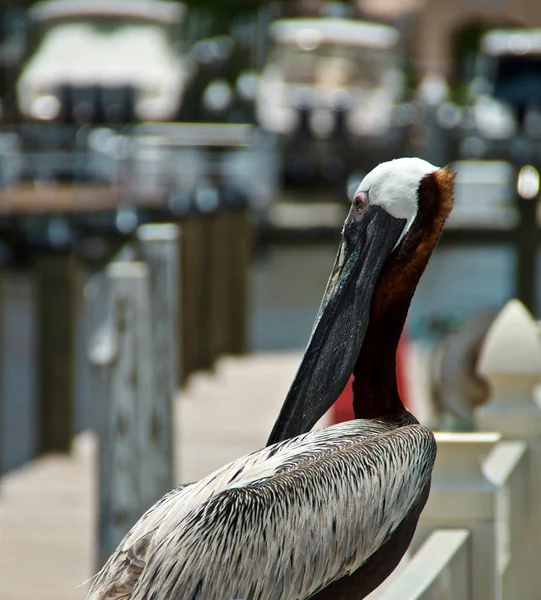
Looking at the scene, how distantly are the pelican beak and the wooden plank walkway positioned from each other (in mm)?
1471

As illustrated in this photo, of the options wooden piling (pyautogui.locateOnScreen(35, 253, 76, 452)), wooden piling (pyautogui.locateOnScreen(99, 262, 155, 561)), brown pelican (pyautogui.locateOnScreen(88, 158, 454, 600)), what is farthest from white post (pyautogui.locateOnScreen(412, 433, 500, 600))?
wooden piling (pyautogui.locateOnScreen(35, 253, 76, 452))

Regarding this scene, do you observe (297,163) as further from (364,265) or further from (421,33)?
(364,265)

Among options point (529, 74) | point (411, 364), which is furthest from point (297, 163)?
point (411, 364)

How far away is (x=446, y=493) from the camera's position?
96.7 inches

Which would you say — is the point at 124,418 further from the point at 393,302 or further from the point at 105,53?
the point at 105,53

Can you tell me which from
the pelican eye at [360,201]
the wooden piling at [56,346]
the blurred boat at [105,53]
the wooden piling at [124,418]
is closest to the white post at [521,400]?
the pelican eye at [360,201]

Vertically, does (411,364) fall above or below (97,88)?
below

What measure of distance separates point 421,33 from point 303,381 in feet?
94.0

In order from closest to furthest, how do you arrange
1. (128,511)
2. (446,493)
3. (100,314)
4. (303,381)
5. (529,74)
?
(303,381), (446,493), (128,511), (100,314), (529,74)

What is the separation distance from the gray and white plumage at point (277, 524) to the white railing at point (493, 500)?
0.62 ft

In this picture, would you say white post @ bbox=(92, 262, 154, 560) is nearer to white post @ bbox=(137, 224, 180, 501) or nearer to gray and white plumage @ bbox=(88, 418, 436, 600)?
white post @ bbox=(137, 224, 180, 501)

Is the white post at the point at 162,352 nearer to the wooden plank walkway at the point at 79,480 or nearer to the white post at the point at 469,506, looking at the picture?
the wooden plank walkway at the point at 79,480

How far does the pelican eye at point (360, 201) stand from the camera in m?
2.29

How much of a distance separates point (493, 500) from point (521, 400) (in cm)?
77
